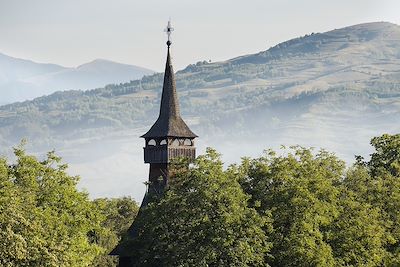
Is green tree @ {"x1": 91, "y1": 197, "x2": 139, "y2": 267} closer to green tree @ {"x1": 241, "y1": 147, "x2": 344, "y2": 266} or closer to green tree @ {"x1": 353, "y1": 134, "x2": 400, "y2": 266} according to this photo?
green tree @ {"x1": 353, "y1": 134, "x2": 400, "y2": 266}

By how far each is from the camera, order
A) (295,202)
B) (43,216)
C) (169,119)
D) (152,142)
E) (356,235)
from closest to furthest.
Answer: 1. (43,216)
2. (295,202)
3. (356,235)
4. (152,142)
5. (169,119)

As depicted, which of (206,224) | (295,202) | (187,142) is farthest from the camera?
(187,142)

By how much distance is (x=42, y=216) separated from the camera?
53.4 metres

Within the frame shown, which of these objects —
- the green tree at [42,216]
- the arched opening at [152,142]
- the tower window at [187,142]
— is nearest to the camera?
the green tree at [42,216]

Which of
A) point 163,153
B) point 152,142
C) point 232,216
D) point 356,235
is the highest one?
point 152,142

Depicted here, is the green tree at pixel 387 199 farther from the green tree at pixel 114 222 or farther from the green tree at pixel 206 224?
the green tree at pixel 114 222

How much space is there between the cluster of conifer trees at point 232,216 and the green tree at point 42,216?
0.07 m

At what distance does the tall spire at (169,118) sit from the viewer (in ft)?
249

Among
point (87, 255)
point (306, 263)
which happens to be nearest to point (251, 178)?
point (306, 263)

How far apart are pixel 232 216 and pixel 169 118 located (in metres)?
22.6

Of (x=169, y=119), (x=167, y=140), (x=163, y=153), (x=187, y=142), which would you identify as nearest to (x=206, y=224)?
(x=163, y=153)

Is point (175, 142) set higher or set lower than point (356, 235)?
higher

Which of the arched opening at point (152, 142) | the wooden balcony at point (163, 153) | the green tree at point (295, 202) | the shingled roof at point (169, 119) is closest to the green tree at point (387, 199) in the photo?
the green tree at point (295, 202)

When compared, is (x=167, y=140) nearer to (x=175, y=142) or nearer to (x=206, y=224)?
(x=175, y=142)
